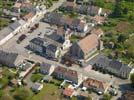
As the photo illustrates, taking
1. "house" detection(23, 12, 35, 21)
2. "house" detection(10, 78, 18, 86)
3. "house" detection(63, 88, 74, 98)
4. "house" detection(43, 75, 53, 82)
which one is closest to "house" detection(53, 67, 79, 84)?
"house" detection(43, 75, 53, 82)

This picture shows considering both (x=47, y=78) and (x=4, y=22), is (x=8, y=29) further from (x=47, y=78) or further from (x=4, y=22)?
(x=47, y=78)

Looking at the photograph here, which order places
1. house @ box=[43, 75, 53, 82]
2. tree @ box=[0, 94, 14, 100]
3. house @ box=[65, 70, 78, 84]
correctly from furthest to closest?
house @ box=[43, 75, 53, 82] → house @ box=[65, 70, 78, 84] → tree @ box=[0, 94, 14, 100]

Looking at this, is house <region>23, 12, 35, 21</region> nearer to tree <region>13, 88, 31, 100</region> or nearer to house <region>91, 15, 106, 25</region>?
house <region>91, 15, 106, 25</region>

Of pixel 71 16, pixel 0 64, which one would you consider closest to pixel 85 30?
pixel 71 16

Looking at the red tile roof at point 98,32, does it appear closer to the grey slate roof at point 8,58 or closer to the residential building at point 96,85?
the residential building at point 96,85

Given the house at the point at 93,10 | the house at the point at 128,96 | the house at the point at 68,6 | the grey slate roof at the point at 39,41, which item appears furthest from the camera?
the house at the point at 68,6

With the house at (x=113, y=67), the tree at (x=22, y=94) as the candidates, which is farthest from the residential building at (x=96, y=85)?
the tree at (x=22, y=94)
